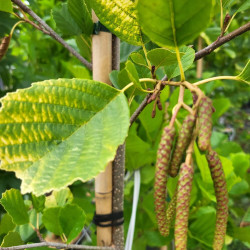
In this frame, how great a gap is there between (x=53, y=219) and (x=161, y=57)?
0.36m

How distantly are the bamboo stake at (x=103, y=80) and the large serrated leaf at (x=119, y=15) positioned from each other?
0.39ft

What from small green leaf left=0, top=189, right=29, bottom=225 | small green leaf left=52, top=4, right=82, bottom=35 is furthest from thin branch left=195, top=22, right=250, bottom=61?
small green leaf left=0, top=189, right=29, bottom=225

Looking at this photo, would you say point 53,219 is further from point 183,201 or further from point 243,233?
point 243,233

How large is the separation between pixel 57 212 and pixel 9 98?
0.28 meters

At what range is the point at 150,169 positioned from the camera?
32.8 inches

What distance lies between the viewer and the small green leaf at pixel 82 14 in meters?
0.50

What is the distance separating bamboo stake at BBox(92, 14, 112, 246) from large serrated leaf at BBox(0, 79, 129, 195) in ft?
0.50

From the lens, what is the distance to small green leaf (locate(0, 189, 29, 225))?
1.69 feet

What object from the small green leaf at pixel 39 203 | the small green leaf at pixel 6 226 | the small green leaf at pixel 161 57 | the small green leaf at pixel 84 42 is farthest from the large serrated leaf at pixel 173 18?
the small green leaf at pixel 6 226

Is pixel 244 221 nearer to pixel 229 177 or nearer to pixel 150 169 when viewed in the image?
pixel 229 177

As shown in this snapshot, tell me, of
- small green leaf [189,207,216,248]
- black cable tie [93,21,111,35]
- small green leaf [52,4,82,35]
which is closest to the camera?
black cable tie [93,21,111,35]

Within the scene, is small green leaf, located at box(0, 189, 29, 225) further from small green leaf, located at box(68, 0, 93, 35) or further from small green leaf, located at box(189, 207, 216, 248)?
small green leaf, located at box(189, 207, 216, 248)

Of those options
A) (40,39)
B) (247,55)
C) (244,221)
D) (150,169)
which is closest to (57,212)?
(150,169)

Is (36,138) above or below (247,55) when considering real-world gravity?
below
